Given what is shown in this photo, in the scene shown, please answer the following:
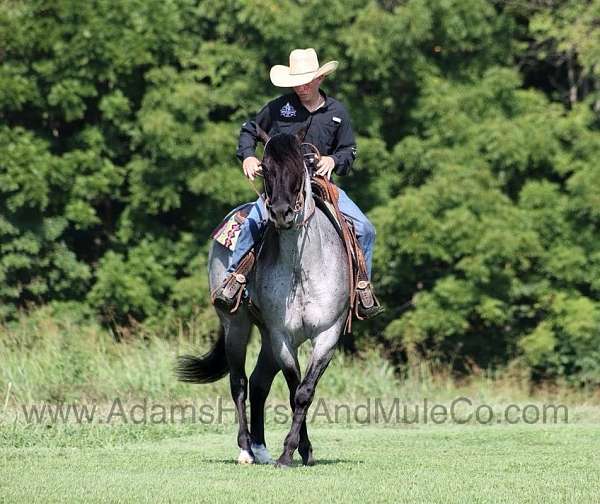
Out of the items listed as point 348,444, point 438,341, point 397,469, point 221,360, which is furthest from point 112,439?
point 438,341

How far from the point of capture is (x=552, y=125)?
24281 millimetres

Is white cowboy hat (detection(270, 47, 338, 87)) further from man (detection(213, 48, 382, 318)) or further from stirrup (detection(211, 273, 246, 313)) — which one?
stirrup (detection(211, 273, 246, 313))

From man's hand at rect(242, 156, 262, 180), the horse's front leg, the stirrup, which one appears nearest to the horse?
the horse's front leg

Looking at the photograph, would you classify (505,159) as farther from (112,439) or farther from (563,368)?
(112,439)

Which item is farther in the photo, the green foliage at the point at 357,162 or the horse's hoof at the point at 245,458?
the green foliage at the point at 357,162

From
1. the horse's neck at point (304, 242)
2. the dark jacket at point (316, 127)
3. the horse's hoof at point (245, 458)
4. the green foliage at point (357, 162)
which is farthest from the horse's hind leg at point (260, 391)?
the green foliage at point (357, 162)

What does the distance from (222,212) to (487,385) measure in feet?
21.6

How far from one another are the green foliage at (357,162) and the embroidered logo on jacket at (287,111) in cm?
1213

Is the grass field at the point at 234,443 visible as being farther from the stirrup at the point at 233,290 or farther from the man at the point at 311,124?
the man at the point at 311,124

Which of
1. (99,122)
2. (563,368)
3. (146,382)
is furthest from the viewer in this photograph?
(99,122)

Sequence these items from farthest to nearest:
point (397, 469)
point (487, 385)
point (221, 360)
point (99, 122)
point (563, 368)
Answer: point (99, 122), point (563, 368), point (487, 385), point (221, 360), point (397, 469)

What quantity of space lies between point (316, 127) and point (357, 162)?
13.5 m

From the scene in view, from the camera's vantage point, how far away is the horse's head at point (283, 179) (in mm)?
9250

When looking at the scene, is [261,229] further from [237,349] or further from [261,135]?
[237,349]
